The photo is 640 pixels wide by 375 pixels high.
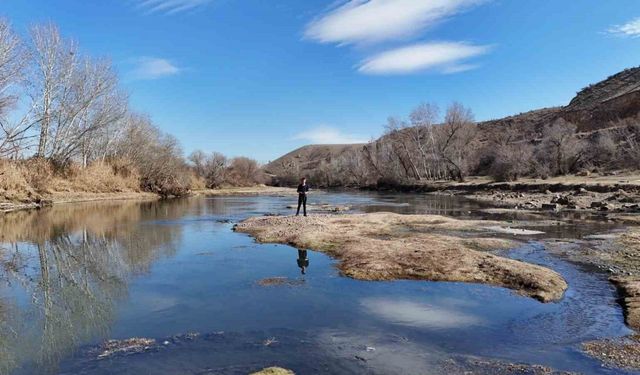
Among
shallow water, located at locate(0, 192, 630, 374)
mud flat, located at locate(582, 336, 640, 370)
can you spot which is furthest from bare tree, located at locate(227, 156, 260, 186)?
mud flat, located at locate(582, 336, 640, 370)

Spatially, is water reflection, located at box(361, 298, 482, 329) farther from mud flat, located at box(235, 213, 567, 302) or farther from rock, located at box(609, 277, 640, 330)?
rock, located at box(609, 277, 640, 330)

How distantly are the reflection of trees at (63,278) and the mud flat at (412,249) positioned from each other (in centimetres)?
593

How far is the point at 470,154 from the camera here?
3430 inches

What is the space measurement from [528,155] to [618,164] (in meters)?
11.3

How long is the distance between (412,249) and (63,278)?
11.6 m

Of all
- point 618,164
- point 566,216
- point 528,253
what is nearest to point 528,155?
point 618,164

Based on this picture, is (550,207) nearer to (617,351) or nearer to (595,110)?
(617,351)

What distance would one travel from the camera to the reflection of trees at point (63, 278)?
8.38m

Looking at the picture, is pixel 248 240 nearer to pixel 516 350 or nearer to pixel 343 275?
A: pixel 343 275

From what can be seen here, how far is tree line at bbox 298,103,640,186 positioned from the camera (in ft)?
213

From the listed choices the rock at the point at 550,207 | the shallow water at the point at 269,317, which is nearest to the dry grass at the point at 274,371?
the shallow water at the point at 269,317

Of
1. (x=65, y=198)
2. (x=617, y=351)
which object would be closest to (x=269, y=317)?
(x=617, y=351)

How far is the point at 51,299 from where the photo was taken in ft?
36.4

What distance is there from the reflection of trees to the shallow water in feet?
0.18
